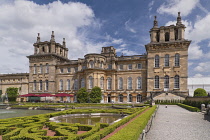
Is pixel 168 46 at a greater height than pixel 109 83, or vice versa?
pixel 168 46

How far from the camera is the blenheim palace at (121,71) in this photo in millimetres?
37500

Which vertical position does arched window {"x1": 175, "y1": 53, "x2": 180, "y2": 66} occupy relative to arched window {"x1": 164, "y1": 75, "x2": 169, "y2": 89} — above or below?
above

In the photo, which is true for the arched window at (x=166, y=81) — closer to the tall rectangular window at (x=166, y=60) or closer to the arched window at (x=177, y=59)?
the tall rectangular window at (x=166, y=60)

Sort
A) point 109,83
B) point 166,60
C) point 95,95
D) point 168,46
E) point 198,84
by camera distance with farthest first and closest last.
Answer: point 198,84 → point 109,83 → point 166,60 → point 168,46 → point 95,95

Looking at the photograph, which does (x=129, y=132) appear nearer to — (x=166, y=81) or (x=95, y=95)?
(x=95, y=95)

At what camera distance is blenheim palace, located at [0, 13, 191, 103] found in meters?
37.5

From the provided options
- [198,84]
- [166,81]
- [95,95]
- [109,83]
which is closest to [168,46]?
[166,81]

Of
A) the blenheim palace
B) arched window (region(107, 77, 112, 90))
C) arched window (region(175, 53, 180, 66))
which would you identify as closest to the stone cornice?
the blenheim palace

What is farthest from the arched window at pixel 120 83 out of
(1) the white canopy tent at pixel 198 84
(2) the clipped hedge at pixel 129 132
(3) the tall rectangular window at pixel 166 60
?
(2) the clipped hedge at pixel 129 132

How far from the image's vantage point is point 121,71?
4297 centimetres

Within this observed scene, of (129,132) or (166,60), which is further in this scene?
(166,60)

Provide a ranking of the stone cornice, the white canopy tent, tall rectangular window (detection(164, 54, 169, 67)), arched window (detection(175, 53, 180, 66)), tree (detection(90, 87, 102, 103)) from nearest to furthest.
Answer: tree (detection(90, 87, 102, 103)) < the stone cornice < arched window (detection(175, 53, 180, 66)) < tall rectangular window (detection(164, 54, 169, 67)) < the white canopy tent

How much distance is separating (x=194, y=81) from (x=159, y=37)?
27549mm

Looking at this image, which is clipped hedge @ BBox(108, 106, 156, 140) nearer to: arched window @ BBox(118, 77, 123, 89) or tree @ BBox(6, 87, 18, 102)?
arched window @ BBox(118, 77, 123, 89)
